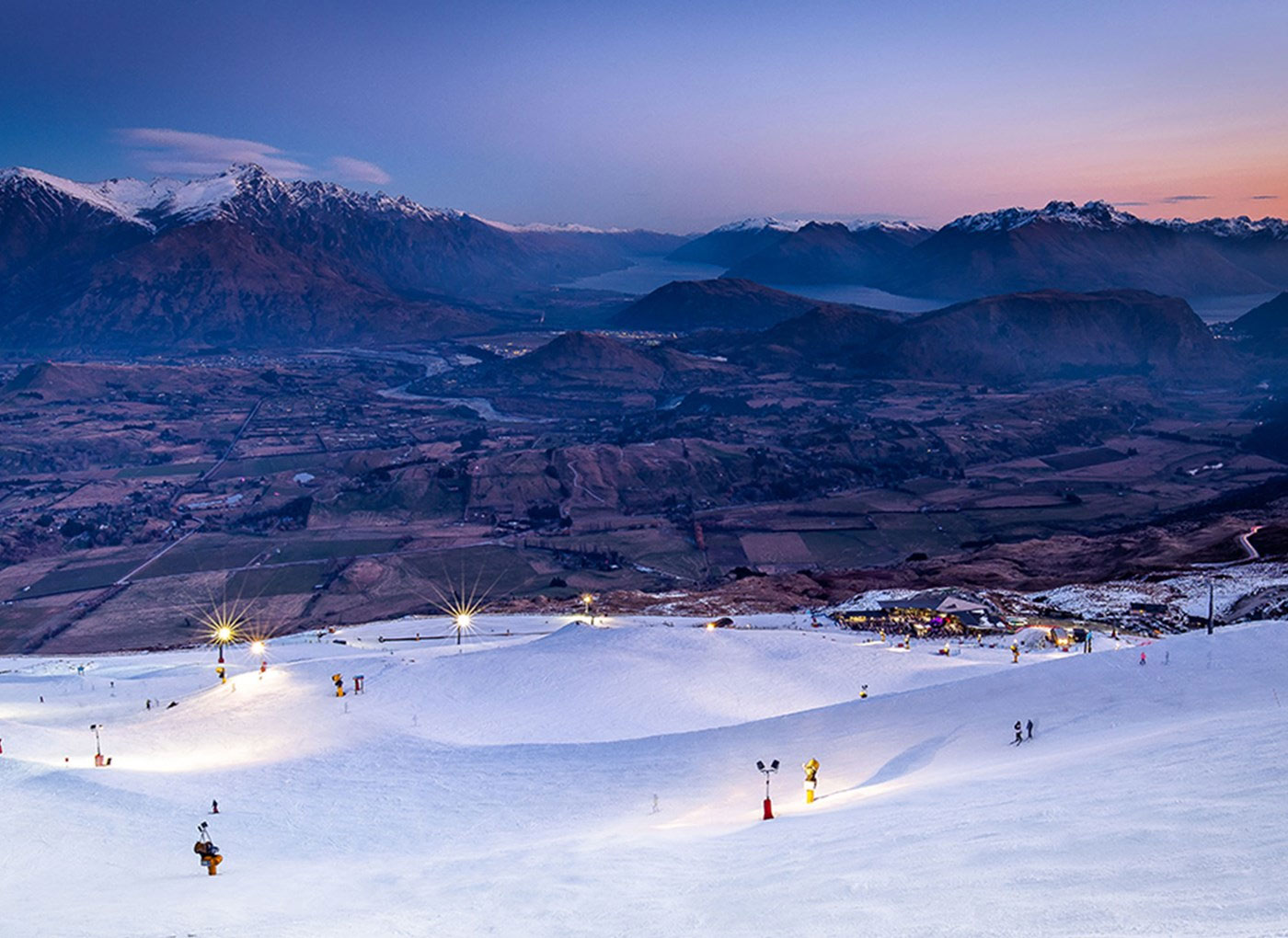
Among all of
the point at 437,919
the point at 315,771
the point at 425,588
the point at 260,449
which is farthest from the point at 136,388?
the point at 437,919

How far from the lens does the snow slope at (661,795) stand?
480 inches

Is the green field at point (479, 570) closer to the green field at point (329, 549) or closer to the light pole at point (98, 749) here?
the green field at point (329, 549)

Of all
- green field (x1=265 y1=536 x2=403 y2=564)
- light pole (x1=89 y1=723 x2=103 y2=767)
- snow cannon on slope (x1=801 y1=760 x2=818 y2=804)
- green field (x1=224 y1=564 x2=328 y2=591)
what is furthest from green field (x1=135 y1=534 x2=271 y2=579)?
snow cannon on slope (x1=801 y1=760 x2=818 y2=804)

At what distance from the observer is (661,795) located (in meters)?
23.3

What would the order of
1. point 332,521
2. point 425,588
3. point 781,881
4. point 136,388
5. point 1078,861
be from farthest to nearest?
point 136,388
point 332,521
point 425,588
point 781,881
point 1078,861

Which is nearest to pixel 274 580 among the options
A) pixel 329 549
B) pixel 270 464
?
pixel 329 549

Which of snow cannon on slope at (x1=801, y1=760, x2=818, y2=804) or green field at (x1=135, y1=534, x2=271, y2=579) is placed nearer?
snow cannon on slope at (x1=801, y1=760, x2=818, y2=804)

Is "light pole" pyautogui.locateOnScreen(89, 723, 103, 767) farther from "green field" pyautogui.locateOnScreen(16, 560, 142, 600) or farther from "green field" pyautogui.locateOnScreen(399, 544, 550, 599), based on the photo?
"green field" pyautogui.locateOnScreen(16, 560, 142, 600)

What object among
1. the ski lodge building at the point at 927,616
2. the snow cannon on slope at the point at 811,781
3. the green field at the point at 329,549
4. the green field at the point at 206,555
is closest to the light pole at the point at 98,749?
the snow cannon on slope at the point at 811,781

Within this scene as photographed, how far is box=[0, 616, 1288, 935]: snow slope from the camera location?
12.2m

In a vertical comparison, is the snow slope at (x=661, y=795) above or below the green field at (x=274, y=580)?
below

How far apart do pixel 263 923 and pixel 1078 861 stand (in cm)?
1208

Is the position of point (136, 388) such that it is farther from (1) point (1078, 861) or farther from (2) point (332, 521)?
(1) point (1078, 861)

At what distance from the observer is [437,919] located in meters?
14.8
